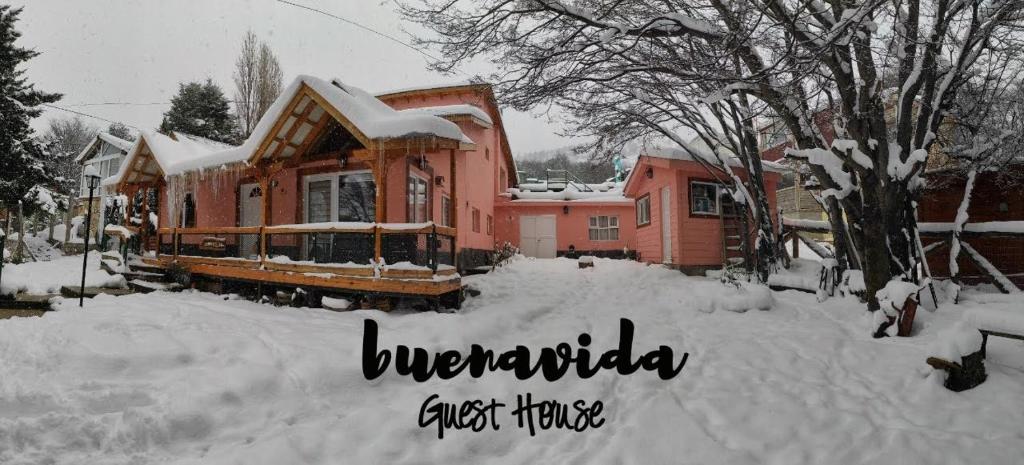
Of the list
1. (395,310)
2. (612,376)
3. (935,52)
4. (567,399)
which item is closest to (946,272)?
(935,52)

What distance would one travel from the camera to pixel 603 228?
19.2 m

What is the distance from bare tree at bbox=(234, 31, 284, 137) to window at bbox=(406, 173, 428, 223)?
629 inches

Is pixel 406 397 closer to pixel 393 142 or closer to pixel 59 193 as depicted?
pixel 393 142

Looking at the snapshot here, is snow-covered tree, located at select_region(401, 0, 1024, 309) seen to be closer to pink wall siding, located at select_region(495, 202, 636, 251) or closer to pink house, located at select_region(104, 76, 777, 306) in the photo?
pink house, located at select_region(104, 76, 777, 306)

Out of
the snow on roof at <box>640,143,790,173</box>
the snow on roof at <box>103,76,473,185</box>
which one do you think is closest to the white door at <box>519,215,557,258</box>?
the snow on roof at <box>640,143,790,173</box>

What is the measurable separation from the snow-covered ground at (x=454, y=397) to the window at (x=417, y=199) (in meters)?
4.01

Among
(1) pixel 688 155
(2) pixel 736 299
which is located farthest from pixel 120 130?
A: (2) pixel 736 299

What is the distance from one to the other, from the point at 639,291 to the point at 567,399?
19.7 ft

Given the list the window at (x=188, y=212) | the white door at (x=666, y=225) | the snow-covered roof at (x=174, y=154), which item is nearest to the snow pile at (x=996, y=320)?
the white door at (x=666, y=225)

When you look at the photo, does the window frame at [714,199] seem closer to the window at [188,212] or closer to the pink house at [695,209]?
the pink house at [695,209]

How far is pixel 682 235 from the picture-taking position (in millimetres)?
11430

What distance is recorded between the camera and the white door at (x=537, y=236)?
19141 millimetres

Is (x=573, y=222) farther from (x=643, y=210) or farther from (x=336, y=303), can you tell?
(x=336, y=303)

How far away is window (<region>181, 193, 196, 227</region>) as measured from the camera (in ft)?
40.1
